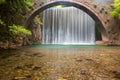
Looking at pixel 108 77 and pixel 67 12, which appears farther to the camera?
pixel 67 12

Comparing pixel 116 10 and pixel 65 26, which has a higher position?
pixel 116 10

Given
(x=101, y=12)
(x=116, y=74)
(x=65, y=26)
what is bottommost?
(x=116, y=74)

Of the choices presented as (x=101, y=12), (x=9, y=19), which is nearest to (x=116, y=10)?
(x=101, y=12)

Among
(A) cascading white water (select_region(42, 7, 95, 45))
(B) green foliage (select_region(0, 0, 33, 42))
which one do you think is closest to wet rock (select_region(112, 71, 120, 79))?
(B) green foliage (select_region(0, 0, 33, 42))

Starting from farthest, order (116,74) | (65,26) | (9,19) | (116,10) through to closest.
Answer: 1. (65,26)
2. (116,10)
3. (9,19)
4. (116,74)

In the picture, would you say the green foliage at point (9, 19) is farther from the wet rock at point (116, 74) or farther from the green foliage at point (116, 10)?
the wet rock at point (116, 74)

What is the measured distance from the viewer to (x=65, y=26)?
2288 cm

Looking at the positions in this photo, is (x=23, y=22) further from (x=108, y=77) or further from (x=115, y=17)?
(x=108, y=77)

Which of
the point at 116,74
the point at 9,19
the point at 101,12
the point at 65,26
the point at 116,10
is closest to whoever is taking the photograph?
the point at 116,74

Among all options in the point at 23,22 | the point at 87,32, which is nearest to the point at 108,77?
the point at 23,22

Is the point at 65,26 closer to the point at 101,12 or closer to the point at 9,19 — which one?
the point at 101,12

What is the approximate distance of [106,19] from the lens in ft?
64.5

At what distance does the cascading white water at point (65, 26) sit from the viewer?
22516 mm

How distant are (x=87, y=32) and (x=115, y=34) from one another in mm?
3305
